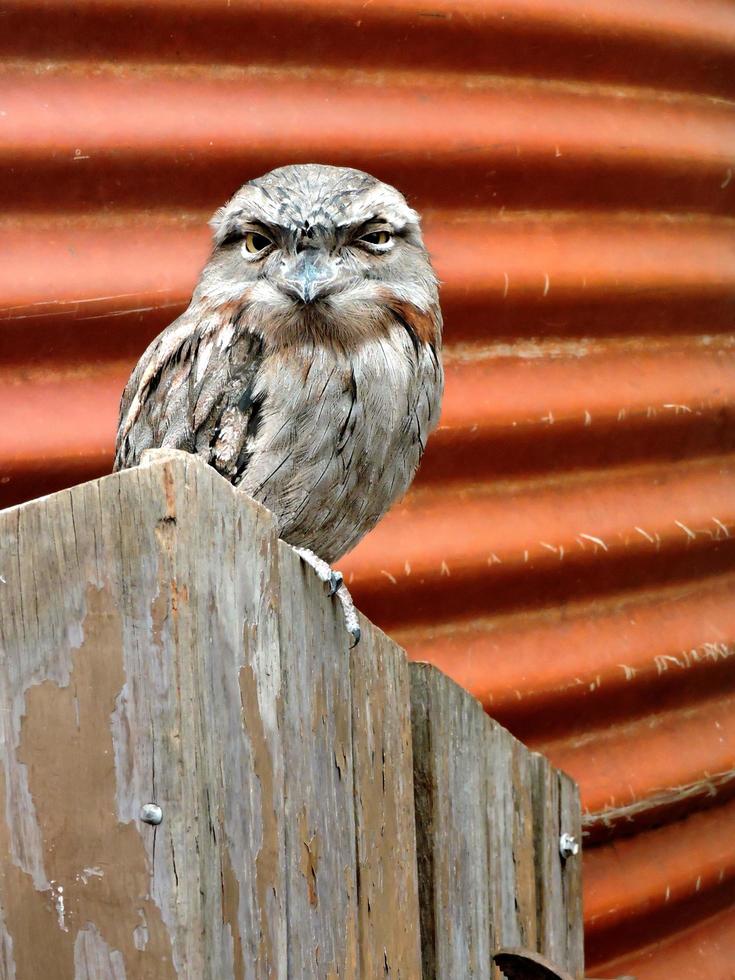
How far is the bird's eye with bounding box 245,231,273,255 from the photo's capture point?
266 centimetres

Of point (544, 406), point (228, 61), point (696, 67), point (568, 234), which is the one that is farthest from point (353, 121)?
point (696, 67)

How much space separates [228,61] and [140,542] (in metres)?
1.86

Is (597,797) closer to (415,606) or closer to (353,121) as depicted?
(415,606)

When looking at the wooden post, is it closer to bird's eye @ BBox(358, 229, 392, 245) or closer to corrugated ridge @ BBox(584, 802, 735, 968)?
bird's eye @ BBox(358, 229, 392, 245)

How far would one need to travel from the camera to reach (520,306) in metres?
3.03

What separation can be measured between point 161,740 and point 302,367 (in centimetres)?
136

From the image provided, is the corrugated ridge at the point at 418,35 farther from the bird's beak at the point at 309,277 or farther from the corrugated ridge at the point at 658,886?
the corrugated ridge at the point at 658,886

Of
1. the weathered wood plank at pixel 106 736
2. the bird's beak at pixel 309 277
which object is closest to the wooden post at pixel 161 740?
the weathered wood plank at pixel 106 736

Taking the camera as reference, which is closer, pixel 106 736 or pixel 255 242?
pixel 106 736

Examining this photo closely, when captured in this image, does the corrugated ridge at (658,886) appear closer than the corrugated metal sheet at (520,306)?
No

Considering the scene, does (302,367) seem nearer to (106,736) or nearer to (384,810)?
(384,810)

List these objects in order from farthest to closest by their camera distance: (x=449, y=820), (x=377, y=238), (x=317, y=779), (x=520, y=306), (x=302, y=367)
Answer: (x=520, y=306), (x=377, y=238), (x=302, y=367), (x=449, y=820), (x=317, y=779)

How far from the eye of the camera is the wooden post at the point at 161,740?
124 cm

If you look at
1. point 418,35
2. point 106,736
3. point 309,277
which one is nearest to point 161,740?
point 106,736
